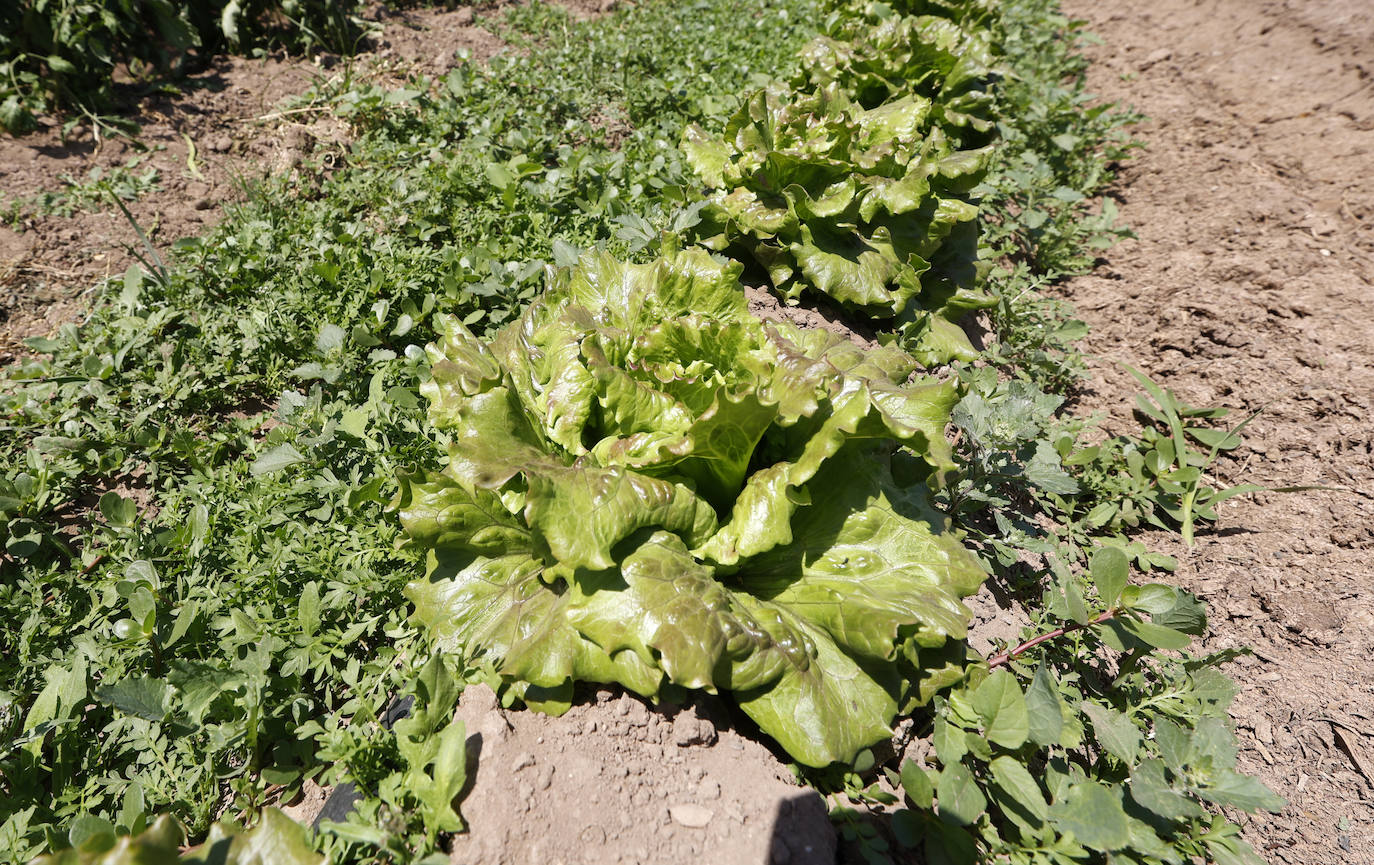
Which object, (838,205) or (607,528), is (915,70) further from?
(607,528)

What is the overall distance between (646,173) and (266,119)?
2.79 m

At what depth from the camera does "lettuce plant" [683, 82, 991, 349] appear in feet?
11.7

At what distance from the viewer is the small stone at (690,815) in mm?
1975

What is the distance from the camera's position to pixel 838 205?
11.5 feet

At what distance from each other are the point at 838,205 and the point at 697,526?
80.4 inches

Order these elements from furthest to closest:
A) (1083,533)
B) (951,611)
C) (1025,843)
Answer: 1. (1083,533)
2. (951,611)
3. (1025,843)

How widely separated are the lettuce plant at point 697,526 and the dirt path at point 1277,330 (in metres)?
1.51

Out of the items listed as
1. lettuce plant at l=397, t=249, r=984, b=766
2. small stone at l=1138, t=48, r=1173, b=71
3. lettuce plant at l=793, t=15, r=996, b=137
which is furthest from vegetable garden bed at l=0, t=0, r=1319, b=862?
small stone at l=1138, t=48, r=1173, b=71

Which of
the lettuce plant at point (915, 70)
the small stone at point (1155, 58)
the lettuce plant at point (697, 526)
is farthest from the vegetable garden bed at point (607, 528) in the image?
the small stone at point (1155, 58)

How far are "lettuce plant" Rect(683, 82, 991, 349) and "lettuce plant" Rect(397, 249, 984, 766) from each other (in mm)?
1152

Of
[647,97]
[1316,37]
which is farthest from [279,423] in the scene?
[1316,37]

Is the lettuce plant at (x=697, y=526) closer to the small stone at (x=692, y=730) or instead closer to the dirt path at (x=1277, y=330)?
the small stone at (x=692, y=730)

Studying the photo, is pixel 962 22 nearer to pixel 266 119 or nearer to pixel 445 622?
pixel 266 119

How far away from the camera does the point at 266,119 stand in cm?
494
